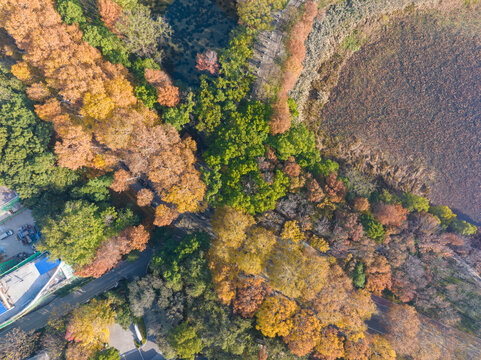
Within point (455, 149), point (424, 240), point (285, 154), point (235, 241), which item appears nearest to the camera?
point (235, 241)

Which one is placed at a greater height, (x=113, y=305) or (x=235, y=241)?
(x=235, y=241)

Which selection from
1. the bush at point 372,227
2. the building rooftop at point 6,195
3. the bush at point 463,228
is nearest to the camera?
the bush at point 372,227

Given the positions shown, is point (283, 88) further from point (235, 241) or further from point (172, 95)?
point (235, 241)

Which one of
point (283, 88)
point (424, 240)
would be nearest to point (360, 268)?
point (424, 240)

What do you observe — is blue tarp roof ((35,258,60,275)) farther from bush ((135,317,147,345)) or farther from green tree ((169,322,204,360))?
green tree ((169,322,204,360))

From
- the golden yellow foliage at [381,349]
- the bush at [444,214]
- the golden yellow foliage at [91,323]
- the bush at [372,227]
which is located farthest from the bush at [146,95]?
the bush at [444,214]

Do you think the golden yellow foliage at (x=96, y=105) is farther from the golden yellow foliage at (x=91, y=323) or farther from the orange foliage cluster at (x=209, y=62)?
the golden yellow foliage at (x=91, y=323)

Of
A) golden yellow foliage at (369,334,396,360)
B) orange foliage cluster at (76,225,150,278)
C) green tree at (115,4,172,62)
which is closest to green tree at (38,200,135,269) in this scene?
orange foliage cluster at (76,225,150,278)
